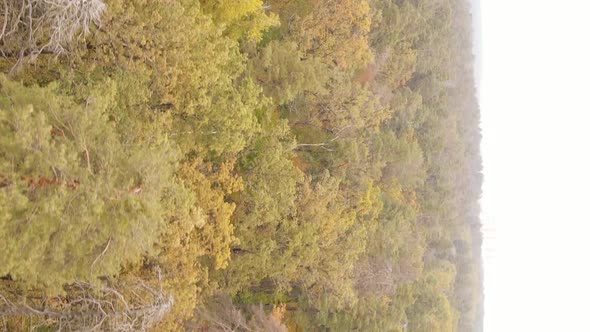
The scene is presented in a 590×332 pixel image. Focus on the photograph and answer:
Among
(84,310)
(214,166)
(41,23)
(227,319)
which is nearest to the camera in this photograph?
(41,23)

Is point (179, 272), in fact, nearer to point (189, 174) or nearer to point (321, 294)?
point (189, 174)

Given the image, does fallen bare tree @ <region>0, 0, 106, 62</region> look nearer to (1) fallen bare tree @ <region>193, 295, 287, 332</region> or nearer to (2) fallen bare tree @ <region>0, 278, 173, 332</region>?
(2) fallen bare tree @ <region>0, 278, 173, 332</region>

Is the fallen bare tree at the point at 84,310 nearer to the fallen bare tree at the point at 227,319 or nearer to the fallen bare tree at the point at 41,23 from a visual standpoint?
the fallen bare tree at the point at 227,319

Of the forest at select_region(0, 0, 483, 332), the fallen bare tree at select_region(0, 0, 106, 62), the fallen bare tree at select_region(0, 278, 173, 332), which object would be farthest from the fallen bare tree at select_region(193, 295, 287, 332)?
the fallen bare tree at select_region(0, 0, 106, 62)

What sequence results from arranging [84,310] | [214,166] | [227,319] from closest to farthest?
1. [84,310]
2. [214,166]
3. [227,319]

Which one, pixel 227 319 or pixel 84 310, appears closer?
pixel 84 310

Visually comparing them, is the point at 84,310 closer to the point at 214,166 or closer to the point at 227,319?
the point at 214,166

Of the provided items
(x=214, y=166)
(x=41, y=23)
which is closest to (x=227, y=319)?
(x=214, y=166)
